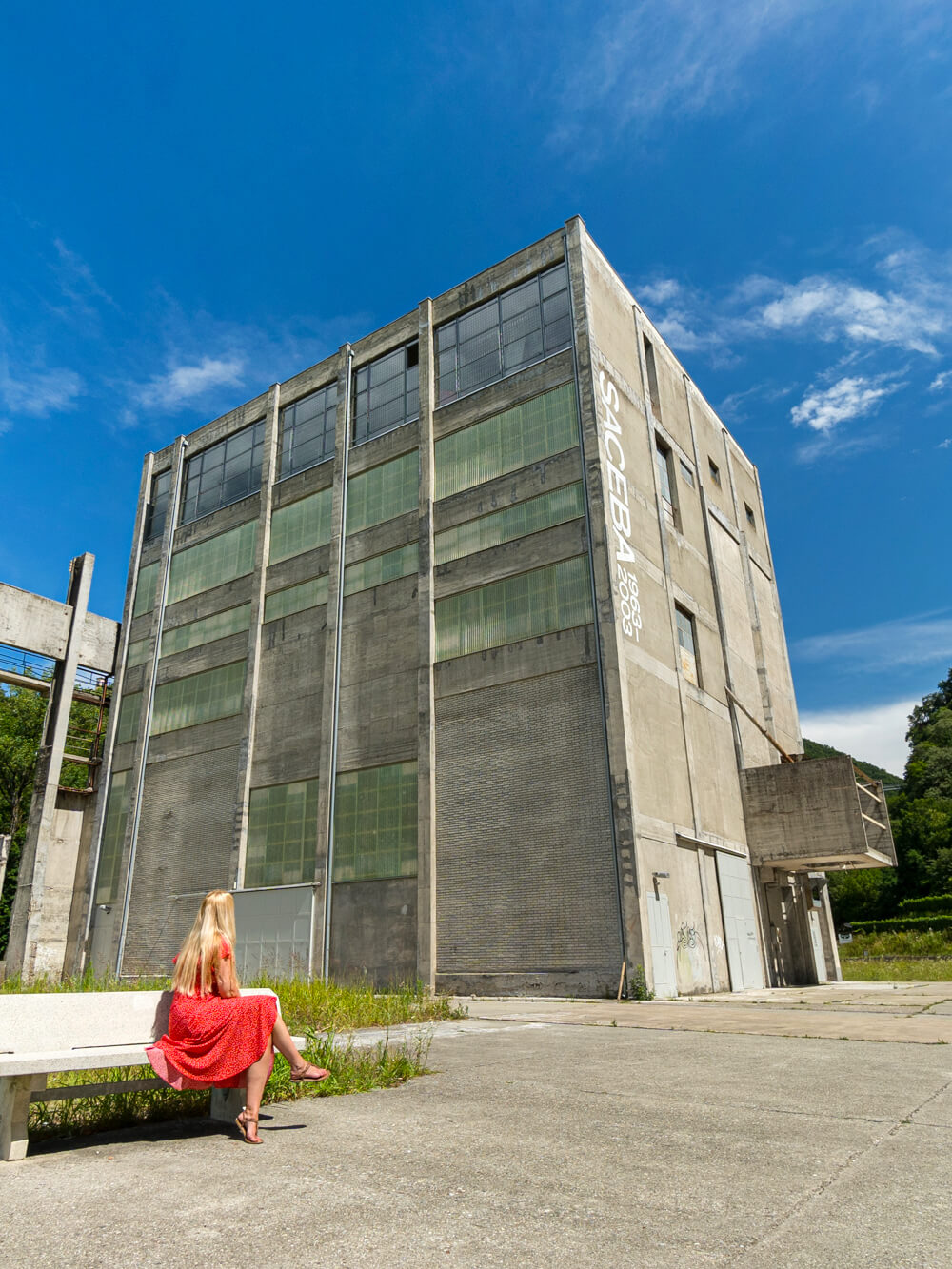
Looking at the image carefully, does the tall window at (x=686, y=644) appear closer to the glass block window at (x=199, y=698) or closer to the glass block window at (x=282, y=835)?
the glass block window at (x=282, y=835)

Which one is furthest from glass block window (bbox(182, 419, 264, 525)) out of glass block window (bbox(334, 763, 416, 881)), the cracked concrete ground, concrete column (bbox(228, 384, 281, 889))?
the cracked concrete ground

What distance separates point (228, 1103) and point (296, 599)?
2342 cm

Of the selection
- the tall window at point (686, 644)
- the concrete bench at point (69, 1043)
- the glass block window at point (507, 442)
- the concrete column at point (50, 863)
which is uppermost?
the glass block window at point (507, 442)

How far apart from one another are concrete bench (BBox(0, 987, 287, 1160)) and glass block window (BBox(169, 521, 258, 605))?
84.2 ft

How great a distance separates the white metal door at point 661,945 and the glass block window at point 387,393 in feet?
54.9

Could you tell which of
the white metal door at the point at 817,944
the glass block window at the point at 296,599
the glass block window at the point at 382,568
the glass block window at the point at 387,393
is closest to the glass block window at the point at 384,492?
the glass block window at the point at 382,568

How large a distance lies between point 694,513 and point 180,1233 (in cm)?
2729

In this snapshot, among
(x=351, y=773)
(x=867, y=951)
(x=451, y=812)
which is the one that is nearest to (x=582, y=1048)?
(x=451, y=812)

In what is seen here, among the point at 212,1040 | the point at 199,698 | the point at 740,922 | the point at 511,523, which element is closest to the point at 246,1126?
the point at 212,1040

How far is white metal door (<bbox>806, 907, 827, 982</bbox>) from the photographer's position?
2789 centimetres

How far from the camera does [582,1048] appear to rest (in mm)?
8672

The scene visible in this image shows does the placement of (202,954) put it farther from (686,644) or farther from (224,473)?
(224,473)

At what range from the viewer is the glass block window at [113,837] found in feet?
95.7

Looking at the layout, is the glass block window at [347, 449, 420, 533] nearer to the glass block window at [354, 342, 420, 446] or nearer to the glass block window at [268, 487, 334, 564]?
the glass block window at [268, 487, 334, 564]
